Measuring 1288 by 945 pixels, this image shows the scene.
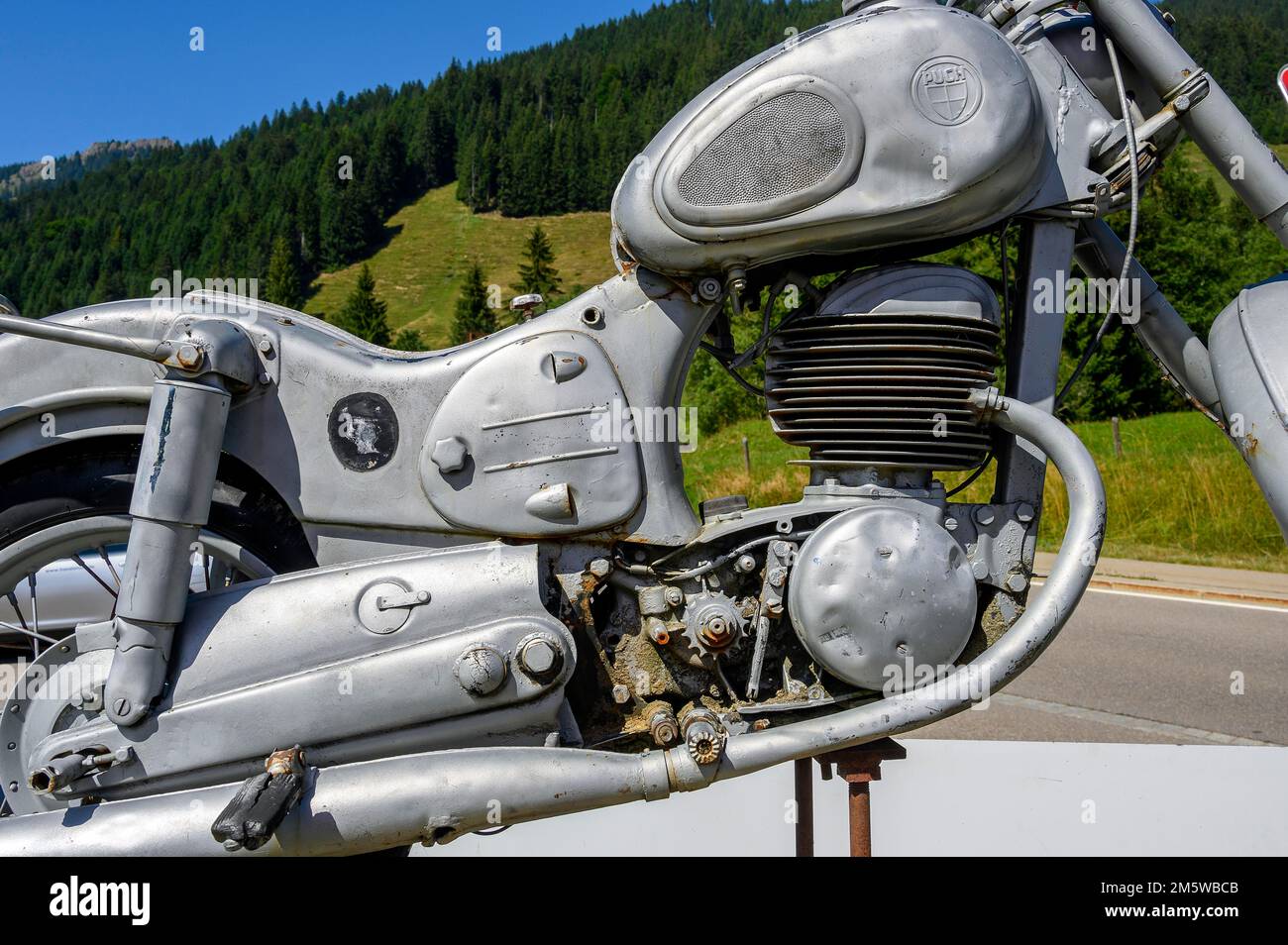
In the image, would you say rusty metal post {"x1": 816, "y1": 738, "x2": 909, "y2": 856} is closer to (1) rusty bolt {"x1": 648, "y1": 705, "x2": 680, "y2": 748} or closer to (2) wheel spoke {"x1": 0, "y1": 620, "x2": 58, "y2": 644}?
(1) rusty bolt {"x1": 648, "y1": 705, "x2": 680, "y2": 748}

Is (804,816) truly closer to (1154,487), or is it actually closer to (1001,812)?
(1001,812)

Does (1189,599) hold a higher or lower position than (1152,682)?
higher

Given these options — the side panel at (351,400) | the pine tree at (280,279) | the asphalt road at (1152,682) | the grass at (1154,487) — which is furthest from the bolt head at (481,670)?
the pine tree at (280,279)

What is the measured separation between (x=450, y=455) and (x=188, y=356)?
0.57 m

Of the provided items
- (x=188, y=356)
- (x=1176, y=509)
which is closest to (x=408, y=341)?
(x=1176, y=509)

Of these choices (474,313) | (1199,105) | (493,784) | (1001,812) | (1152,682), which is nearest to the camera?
(493,784)

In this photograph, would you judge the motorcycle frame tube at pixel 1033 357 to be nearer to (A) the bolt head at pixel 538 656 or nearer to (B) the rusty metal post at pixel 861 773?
(B) the rusty metal post at pixel 861 773

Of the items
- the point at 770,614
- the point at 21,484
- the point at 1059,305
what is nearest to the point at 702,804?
the point at 770,614

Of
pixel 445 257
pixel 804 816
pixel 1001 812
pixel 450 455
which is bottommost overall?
pixel 1001 812

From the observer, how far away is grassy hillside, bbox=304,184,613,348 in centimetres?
6600

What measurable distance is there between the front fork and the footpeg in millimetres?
330

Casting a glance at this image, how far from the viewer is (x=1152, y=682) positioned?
546 cm

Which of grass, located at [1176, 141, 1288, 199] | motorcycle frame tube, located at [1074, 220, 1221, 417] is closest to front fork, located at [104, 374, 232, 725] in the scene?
motorcycle frame tube, located at [1074, 220, 1221, 417]

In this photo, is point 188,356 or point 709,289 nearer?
point 188,356
